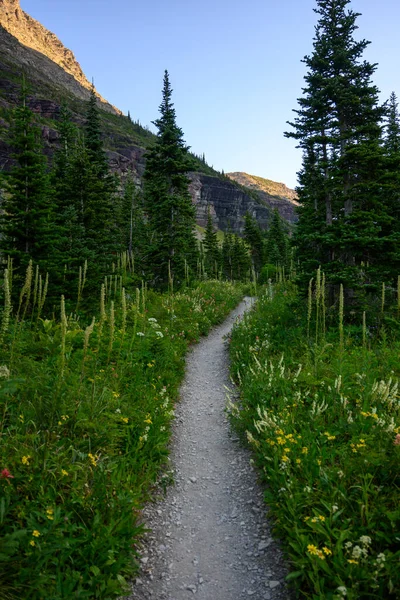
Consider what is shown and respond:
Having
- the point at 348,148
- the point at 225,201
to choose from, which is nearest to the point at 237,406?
the point at 348,148

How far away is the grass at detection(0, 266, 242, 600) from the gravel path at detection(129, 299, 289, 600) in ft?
0.97

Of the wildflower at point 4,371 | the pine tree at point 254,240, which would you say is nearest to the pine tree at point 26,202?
the wildflower at point 4,371

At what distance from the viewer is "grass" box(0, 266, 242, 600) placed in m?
2.84

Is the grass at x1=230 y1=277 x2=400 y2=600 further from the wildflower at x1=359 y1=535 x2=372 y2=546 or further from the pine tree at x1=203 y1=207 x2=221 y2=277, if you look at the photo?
the pine tree at x1=203 y1=207 x2=221 y2=277

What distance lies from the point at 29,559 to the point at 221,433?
14.4 ft

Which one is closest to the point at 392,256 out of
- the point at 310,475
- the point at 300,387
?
the point at 300,387

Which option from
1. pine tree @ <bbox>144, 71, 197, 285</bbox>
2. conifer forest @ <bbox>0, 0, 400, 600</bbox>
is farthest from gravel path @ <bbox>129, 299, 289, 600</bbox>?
pine tree @ <bbox>144, 71, 197, 285</bbox>

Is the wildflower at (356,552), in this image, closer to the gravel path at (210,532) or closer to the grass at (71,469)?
the gravel path at (210,532)

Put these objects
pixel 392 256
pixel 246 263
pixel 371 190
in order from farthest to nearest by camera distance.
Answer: pixel 246 263, pixel 371 190, pixel 392 256

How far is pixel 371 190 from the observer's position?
11.7m

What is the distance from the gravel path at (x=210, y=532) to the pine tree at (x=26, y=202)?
8912 mm

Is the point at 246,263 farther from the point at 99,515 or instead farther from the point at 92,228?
the point at 99,515

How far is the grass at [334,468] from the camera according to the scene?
2.87 metres

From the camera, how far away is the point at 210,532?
13.9ft
